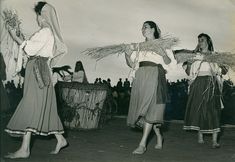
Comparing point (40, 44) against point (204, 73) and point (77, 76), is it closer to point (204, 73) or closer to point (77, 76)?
point (204, 73)

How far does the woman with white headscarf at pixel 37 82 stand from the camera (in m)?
5.61

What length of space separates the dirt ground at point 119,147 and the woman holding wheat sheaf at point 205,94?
28cm

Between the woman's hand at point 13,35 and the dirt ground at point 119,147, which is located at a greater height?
the woman's hand at point 13,35

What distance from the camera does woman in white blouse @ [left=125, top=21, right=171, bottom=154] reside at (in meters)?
6.39

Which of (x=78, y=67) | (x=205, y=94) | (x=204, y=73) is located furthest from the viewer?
(x=78, y=67)

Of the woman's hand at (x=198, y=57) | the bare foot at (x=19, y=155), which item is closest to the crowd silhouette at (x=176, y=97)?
the woman's hand at (x=198, y=57)

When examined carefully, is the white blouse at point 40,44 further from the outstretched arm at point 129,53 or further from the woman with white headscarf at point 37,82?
the outstretched arm at point 129,53

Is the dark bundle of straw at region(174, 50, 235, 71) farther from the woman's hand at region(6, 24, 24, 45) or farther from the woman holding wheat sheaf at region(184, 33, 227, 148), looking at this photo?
the woman's hand at region(6, 24, 24, 45)

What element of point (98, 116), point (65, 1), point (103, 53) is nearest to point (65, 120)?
point (98, 116)

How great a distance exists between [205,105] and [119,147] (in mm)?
1492

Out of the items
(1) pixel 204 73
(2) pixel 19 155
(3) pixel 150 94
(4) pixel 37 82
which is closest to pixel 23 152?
(2) pixel 19 155

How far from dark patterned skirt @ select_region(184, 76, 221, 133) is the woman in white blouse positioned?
3.89ft

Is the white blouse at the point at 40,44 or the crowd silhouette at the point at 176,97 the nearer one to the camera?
the white blouse at the point at 40,44

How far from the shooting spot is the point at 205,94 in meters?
7.58
